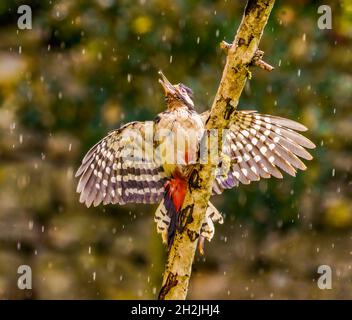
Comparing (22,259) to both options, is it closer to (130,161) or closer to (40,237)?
(40,237)

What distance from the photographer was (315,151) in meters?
7.66

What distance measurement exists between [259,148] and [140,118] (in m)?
2.40

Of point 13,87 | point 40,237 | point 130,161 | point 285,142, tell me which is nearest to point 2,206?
point 40,237

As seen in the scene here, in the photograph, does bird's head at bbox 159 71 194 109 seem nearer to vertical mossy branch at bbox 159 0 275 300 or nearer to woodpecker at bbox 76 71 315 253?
woodpecker at bbox 76 71 315 253

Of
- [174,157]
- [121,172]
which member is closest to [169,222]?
[174,157]

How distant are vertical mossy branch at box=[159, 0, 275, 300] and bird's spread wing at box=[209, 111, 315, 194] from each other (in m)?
0.67

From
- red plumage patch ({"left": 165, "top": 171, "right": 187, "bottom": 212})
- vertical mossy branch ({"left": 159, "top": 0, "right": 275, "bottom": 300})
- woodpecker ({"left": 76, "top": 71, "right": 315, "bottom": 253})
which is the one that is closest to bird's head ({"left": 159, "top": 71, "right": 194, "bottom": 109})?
woodpecker ({"left": 76, "top": 71, "right": 315, "bottom": 253})

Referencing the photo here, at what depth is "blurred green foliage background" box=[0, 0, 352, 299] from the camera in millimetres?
7754

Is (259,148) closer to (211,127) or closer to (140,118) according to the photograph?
(211,127)

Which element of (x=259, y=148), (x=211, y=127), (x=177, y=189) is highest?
(x=259, y=148)

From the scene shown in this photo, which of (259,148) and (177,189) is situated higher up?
(259,148)

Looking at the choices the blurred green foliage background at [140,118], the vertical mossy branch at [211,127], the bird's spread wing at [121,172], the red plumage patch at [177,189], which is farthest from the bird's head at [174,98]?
the blurred green foliage background at [140,118]

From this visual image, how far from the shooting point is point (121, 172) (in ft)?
17.4

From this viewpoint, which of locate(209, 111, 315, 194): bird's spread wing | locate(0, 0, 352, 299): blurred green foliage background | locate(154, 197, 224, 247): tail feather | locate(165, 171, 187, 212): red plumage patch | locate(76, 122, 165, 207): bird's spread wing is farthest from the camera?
locate(0, 0, 352, 299): blurred green foliage background
